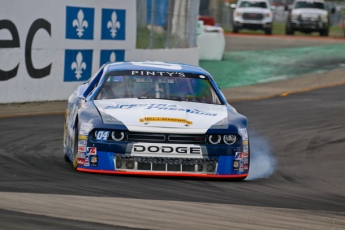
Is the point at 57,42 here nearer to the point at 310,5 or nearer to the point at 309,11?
the point at 309,11

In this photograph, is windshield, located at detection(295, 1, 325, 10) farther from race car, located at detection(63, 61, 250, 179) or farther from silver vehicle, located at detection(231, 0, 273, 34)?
race car, located at detection(63, 61, 250, 179)

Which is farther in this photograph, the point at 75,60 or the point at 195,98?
the point at 75,60

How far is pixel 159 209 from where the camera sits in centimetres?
763

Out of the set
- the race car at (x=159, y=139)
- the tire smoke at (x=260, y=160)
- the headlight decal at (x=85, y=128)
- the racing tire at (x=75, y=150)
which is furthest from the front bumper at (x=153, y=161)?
the tire smoke at (x=260, y=160)

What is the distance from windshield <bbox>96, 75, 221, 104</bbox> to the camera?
10367 mm

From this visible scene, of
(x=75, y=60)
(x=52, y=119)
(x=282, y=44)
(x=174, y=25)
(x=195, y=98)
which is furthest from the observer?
(x=282, y=44)

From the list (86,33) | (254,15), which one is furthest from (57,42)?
(254,15)

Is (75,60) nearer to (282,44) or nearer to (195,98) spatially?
(195,98)

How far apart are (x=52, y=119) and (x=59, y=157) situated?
4.70 metres

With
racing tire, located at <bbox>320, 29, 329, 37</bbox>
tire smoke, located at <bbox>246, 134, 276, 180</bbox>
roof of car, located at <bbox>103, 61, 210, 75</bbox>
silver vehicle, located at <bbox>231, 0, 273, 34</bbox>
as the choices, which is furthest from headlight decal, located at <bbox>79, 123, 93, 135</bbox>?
racing tire, located at <bbox>320, 29, 329, 37</bbox>

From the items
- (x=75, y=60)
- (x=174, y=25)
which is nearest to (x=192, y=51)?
(x=174, y=25)

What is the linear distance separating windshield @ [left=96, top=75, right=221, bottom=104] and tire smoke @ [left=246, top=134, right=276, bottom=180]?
923mm

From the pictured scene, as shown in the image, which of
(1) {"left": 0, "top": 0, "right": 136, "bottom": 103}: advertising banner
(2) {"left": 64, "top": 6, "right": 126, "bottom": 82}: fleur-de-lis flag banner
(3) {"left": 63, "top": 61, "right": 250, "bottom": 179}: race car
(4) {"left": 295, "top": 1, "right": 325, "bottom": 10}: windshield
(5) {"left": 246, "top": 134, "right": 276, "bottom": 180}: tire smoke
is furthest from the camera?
(4) {"left": 295, "top": 1, "right": 325, "bottom": 10}: windshield

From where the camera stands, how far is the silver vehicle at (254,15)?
4834cm
